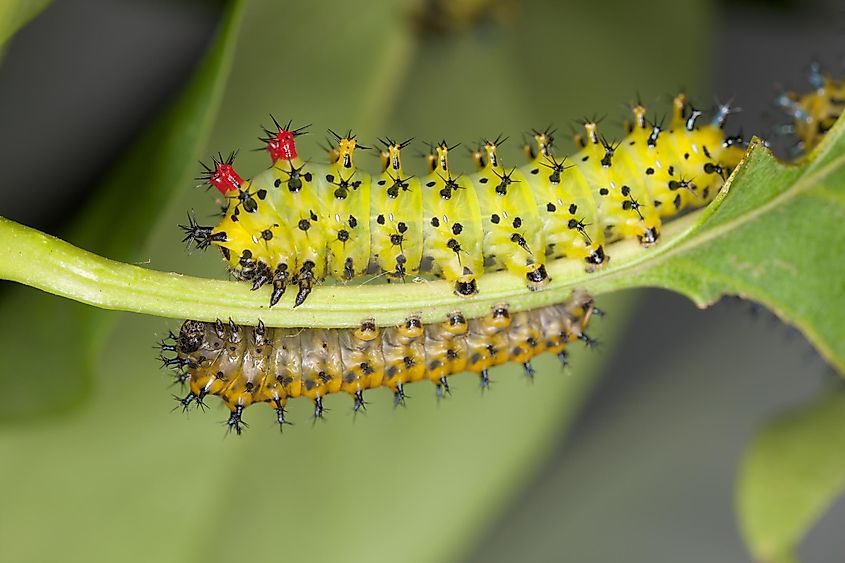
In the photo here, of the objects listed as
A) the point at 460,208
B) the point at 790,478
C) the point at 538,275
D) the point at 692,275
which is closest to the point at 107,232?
the point at 460,208

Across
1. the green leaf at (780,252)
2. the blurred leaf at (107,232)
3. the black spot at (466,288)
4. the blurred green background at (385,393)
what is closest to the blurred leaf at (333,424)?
the blurred green background at (385,393)

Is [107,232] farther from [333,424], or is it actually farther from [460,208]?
[333,424]

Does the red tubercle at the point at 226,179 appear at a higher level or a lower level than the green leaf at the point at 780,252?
higher

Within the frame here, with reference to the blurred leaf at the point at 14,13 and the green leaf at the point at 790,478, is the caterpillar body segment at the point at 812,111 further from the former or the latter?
the blurred leaf at the point at 14,13

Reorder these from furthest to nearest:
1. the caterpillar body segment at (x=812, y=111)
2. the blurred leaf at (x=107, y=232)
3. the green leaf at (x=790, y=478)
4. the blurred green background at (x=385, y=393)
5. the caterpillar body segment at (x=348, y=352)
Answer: the blurred green background at (x=385, y=393)
the green leaf at (x=790, y=478)
the caterpillar body segment at (x=812, y=111)
the blurred leaf at (x=107, y=232)
the caterpillar body segment at (x=348, y=352)

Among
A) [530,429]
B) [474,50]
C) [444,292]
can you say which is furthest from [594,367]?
[444,292]
